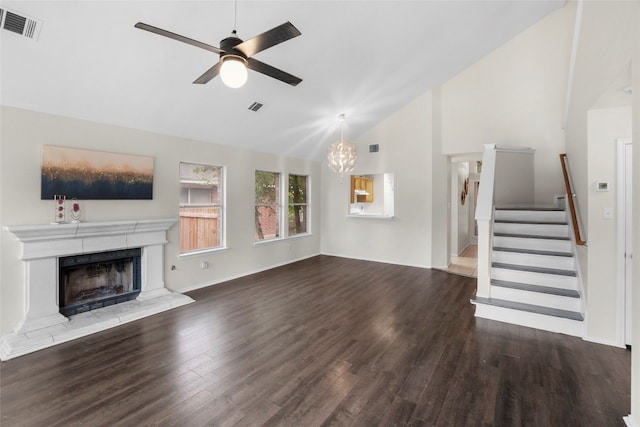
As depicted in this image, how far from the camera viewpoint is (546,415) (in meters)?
2.10

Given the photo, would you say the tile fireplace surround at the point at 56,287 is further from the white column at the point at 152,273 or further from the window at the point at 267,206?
the window at the point at 267,206

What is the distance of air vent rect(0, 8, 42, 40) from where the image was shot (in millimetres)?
2392

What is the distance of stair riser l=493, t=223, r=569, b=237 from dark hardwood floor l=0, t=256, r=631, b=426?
5.72ft

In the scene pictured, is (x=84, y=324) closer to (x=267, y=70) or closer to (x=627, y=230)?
(x=267, y=70)

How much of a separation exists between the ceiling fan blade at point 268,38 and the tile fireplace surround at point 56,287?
311 cm

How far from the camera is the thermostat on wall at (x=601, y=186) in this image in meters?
3.07

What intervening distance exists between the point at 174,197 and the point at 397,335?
4.00 meters

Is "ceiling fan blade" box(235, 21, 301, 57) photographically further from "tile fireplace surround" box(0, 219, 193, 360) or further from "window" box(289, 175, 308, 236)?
"window" box(289, 175, 308, 236)

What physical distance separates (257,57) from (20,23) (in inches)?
89.0

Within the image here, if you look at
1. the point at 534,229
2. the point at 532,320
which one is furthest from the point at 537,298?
the point at 534,229

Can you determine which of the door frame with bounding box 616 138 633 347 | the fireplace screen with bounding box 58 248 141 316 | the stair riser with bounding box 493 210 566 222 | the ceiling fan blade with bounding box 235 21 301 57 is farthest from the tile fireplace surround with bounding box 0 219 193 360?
the stair riser with bounding box 493 210 566 222

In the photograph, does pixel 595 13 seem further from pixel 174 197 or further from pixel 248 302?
pixel 174 197

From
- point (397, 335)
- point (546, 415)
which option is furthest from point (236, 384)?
point (546, 415)

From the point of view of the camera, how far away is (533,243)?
14.5ft
